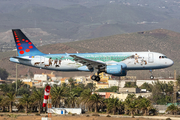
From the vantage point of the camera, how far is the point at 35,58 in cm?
7419

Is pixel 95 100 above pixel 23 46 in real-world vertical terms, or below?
below

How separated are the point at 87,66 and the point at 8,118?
3421 centimetres

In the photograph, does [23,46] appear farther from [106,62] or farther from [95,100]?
[95,100]

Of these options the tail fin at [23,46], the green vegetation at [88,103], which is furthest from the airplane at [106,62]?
the green vegetation at [88,103]

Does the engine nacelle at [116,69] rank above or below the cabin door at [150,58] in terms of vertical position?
below

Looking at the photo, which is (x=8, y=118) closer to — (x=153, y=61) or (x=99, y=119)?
(x=99, y=119)

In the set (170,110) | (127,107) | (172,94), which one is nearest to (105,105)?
(127,107)

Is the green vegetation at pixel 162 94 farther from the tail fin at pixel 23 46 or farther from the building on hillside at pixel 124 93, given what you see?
the tail fin at pixel 23 46

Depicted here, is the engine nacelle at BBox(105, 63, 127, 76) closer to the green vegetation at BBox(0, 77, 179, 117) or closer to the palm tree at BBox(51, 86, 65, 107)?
the green vegetation at BBox(0, 77, 179, 117)

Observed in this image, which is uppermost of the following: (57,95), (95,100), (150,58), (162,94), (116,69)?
(150,58)

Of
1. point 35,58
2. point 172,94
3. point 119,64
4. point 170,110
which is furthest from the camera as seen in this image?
point 172,94

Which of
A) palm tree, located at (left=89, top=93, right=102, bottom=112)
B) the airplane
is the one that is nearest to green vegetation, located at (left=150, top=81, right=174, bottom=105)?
palm tree, located at (left=89, top=93, right=102, bottom=112)

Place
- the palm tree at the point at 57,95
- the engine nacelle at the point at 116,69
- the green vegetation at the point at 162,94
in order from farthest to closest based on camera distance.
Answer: the green vegetation at the point at 162,94 → the palm tree at the point at 57,95 → the engine nacelle at the point at 116,69

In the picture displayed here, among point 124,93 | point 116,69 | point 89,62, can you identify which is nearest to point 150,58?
point 116,69
